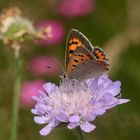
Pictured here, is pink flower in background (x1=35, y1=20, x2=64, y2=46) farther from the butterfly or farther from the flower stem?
the flower stem

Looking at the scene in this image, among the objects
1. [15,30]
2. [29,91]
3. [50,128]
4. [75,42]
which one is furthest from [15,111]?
[29,91]

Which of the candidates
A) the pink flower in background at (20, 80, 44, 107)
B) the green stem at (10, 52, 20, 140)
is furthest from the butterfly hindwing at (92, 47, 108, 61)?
the pink flower in background at (20, 80, 44, 107)

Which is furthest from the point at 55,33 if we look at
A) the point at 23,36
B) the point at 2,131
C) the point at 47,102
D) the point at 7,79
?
the point at 47,102

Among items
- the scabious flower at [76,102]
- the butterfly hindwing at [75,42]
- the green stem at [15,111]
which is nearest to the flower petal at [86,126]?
the scabious flower at [76,102]

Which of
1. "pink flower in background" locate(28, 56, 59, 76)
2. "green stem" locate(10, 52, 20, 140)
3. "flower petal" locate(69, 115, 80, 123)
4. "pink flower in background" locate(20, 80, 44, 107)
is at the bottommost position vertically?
"flower petal" locate(69, 115, 80, 123)

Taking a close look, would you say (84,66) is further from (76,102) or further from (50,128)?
(50,128)

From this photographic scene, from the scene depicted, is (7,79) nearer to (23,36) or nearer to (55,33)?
(55,33)

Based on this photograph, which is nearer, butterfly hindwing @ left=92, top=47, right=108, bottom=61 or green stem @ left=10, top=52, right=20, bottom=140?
butterfly hindwing @ left=92, top=47, right=108, bottom=61
